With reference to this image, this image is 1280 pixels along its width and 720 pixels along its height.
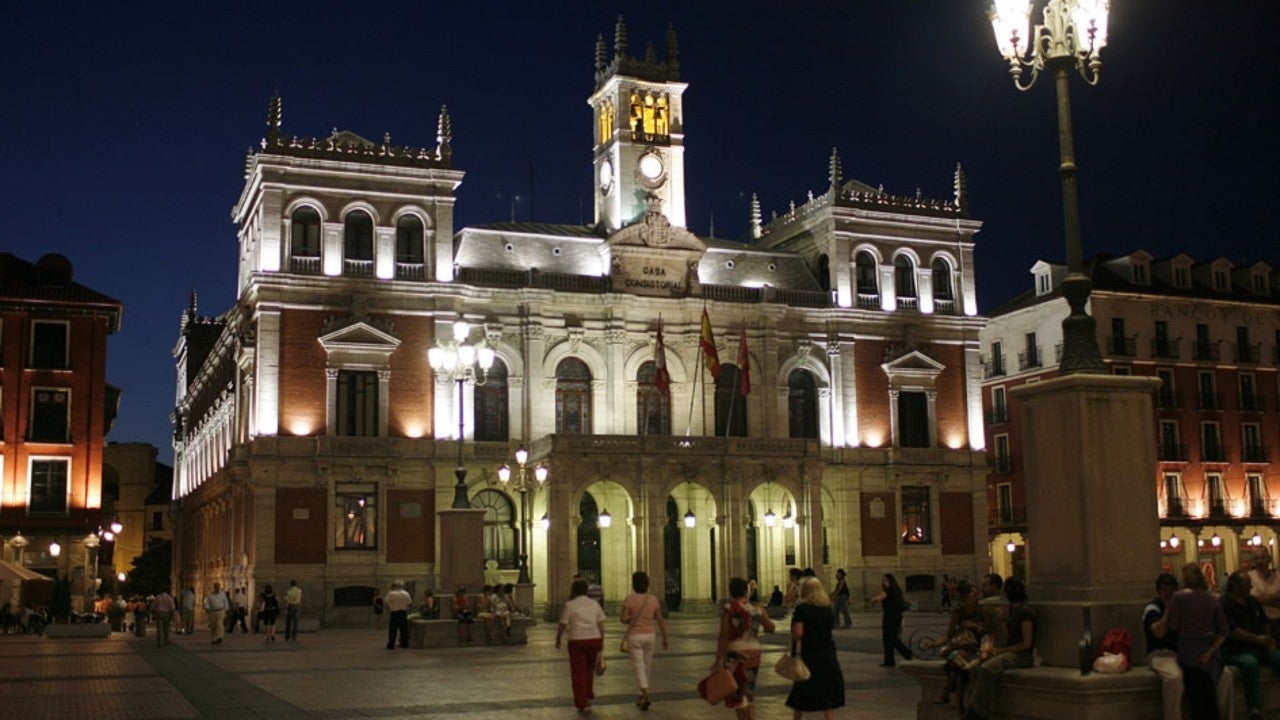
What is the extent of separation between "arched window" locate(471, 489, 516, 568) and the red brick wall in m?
5.73

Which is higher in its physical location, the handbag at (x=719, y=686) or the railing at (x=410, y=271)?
the railing at (x=410, y=271)

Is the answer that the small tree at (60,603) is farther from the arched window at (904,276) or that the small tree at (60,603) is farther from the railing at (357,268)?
the arched window at (904,276)

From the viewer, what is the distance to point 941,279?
205 feet

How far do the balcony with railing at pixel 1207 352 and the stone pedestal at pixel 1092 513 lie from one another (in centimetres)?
5722

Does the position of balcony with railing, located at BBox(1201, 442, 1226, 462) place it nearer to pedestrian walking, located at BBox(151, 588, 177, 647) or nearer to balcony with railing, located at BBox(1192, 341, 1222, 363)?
balcony with railing, located at BBox(1192, 341, 1222, 363)

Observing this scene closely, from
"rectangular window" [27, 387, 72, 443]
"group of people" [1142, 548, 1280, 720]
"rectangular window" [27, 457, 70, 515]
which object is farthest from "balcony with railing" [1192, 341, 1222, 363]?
"group of people" [1142, 548, 1280, 720]

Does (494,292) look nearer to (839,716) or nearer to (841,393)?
(841,393)

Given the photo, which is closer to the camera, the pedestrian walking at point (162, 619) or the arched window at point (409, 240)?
the pedestrian walking at point (162, 619)

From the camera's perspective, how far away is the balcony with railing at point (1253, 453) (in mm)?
67812

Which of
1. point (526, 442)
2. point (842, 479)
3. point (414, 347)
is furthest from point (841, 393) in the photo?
point (414, 347)

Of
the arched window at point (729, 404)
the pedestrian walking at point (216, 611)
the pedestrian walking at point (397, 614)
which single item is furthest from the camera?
the arched window at point (729, 404)

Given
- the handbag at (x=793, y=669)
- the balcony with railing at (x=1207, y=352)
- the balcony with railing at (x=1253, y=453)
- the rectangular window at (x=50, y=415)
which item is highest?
the balcony with railing at (x=1207, y=352)

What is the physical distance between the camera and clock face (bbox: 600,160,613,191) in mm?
59688

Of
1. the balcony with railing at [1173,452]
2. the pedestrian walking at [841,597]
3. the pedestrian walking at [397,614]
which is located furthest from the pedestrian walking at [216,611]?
the balcony with railing at [1173,452]
